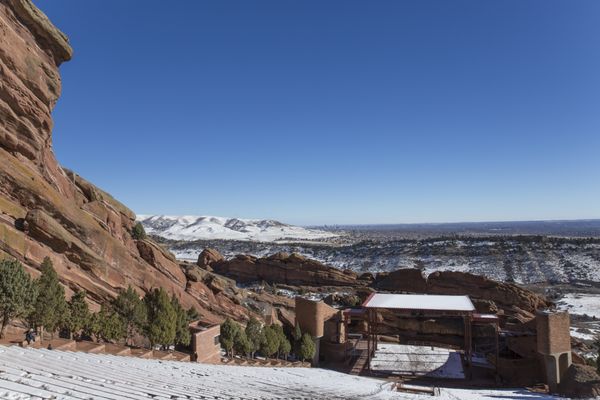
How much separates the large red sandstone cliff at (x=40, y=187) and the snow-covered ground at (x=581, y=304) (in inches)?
2271

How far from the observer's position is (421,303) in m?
35.4

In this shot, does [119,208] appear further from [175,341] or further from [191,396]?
[191,396]

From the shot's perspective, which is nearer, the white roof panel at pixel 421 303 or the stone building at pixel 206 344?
the stone building at pixel 206 344

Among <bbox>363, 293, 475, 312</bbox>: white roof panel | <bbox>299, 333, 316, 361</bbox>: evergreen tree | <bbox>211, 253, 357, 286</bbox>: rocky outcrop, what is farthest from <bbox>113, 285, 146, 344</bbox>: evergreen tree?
<bbox>211, 253, 357, 286</bbox>: rocky outcrop

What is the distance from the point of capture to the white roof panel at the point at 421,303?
108 ft

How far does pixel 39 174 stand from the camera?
25.4m

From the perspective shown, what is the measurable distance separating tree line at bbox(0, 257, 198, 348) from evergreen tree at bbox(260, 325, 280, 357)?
7.17 m

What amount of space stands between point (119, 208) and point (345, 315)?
903 inches

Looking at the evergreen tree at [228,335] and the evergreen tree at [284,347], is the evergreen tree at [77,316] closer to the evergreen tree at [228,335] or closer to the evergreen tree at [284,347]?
the evergreen tree at [228,335]

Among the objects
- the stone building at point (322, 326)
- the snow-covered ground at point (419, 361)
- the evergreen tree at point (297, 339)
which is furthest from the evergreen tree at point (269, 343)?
the snow-covered ground at point (419, 361)

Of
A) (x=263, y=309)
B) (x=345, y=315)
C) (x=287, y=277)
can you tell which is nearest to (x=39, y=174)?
(x=263, y=309)

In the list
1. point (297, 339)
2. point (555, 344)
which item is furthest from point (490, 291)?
point (297, 339)

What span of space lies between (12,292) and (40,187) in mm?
10947

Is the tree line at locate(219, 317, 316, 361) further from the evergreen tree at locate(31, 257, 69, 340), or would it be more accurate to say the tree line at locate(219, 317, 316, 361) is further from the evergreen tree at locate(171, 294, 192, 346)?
the evergreen tree at locate(31, 257, 69, 340)
